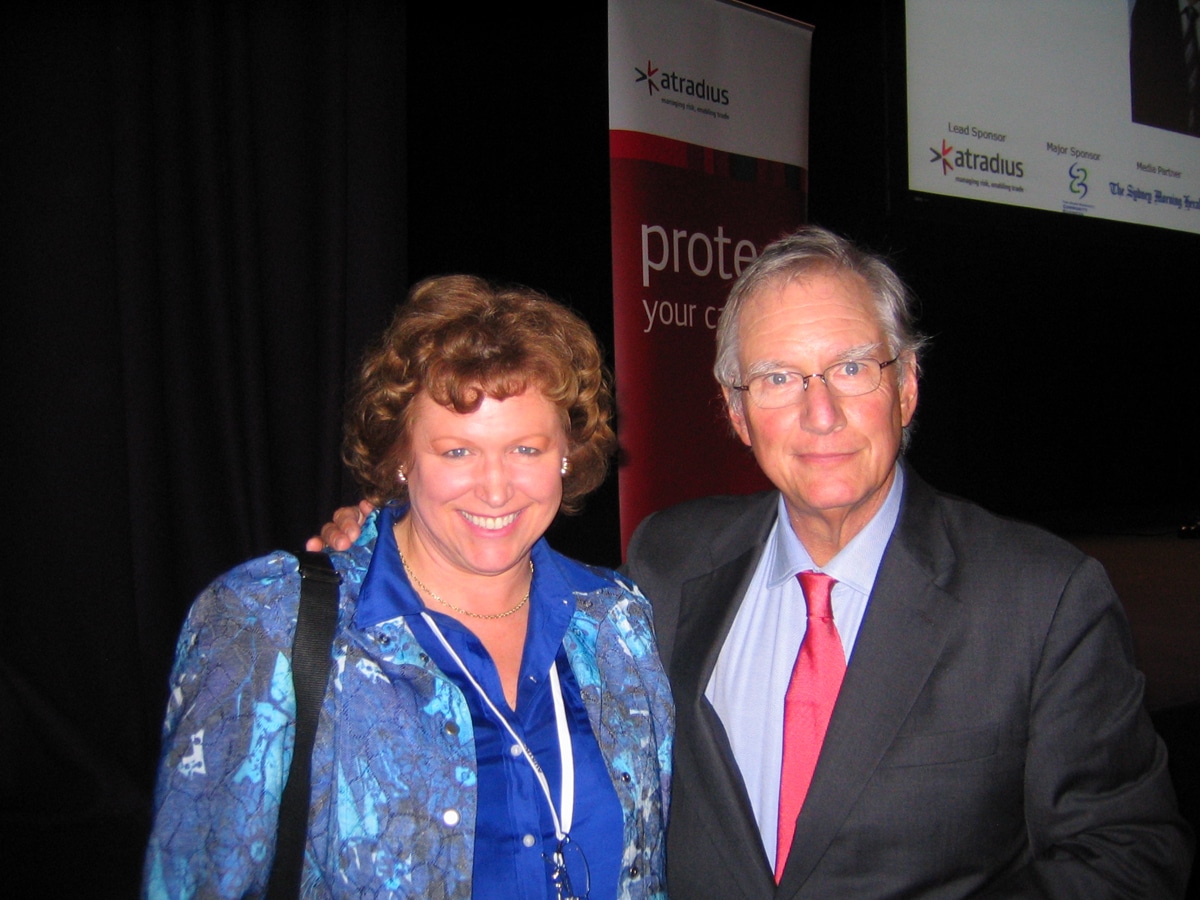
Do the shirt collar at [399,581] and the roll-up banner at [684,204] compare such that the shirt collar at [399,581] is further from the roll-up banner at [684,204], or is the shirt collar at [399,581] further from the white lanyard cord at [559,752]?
the roll-up banner at [684,204]

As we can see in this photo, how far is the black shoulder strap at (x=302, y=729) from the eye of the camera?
1208 mm

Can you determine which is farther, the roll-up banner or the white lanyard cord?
the roll-up banner

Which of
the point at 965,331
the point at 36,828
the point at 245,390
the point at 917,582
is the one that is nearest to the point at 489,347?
the point at 917,582

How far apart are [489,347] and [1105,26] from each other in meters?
4.41

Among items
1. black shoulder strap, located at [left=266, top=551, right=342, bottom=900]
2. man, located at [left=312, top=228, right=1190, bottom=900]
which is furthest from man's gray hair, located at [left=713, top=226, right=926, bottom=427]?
black shoulder strap, located at [left=266, top=551, right=342, bottom=900]

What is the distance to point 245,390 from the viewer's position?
2744 millimetres

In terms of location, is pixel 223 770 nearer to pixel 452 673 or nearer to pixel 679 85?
pixel 452 673

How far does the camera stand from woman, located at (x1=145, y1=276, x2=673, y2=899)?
3.92 ft

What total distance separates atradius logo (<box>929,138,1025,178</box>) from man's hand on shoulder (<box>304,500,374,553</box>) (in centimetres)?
335

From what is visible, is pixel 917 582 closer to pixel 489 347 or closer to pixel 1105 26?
pixel 489 347

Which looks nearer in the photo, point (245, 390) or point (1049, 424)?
point (245, 390)

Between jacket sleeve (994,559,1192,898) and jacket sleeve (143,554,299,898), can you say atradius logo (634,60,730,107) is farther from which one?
jacket sleeve (143,554,299,898)

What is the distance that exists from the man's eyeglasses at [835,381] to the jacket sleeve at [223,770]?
98 centimetres

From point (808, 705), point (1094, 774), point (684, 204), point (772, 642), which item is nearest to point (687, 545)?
point (772, 642)
